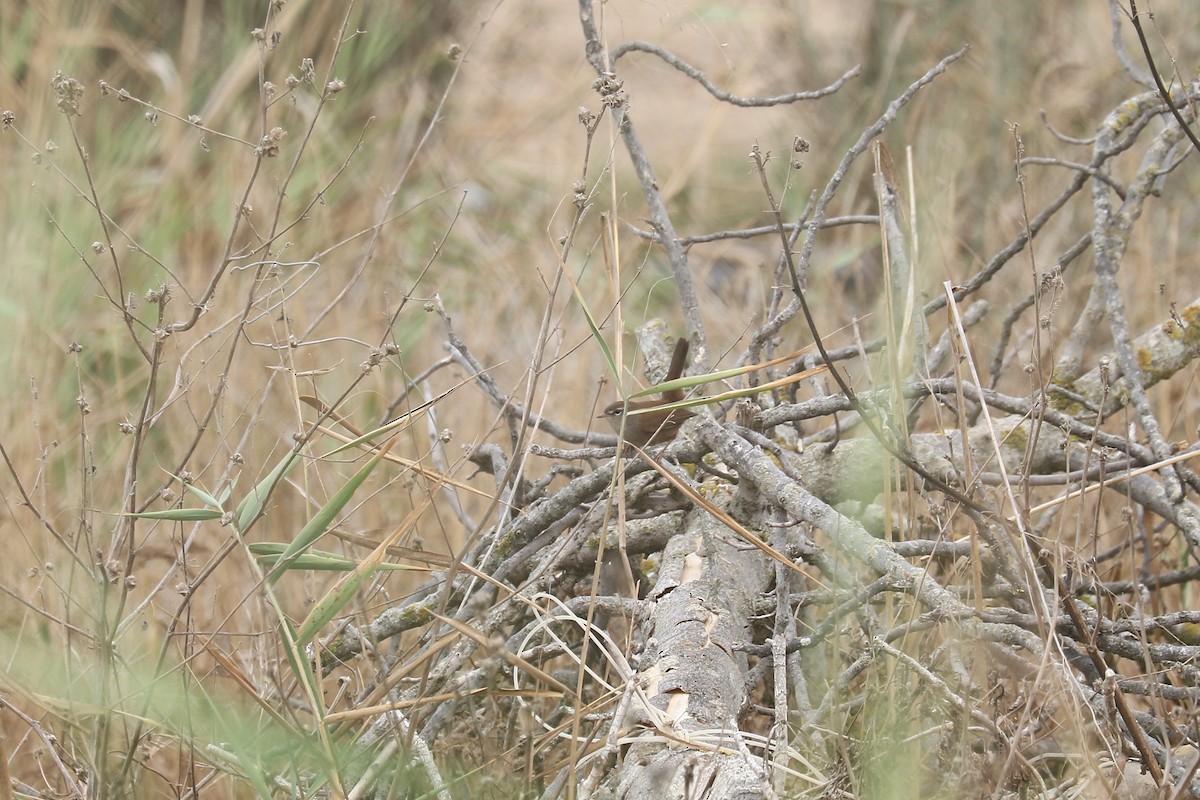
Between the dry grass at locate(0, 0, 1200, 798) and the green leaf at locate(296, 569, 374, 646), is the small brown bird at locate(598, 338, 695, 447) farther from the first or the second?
the green leaf at locate(296, 569, 374, 646)

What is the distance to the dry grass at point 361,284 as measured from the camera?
1.46 m

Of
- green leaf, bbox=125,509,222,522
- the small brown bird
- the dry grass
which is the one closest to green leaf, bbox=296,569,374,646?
the dry grass

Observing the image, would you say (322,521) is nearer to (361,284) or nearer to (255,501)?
(255,501)

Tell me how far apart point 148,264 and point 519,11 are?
3.17m

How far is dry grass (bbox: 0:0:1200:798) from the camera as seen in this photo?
1.46 m

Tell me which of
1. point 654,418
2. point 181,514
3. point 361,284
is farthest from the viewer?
point 361,284

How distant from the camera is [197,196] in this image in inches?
162

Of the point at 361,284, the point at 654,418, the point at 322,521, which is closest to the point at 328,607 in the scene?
the point at 322,521

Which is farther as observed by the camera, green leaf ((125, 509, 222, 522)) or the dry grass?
the dry grass

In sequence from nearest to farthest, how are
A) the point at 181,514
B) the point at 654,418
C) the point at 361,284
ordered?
the point at 181,514 → the point at 654,418 → the point at 361,284

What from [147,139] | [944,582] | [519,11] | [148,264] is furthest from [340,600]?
[519,11]

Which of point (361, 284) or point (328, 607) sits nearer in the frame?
point (328, 607)

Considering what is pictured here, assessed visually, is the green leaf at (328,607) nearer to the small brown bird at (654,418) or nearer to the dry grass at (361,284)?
the dry grass at (361,284)

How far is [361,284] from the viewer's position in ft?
12.7
